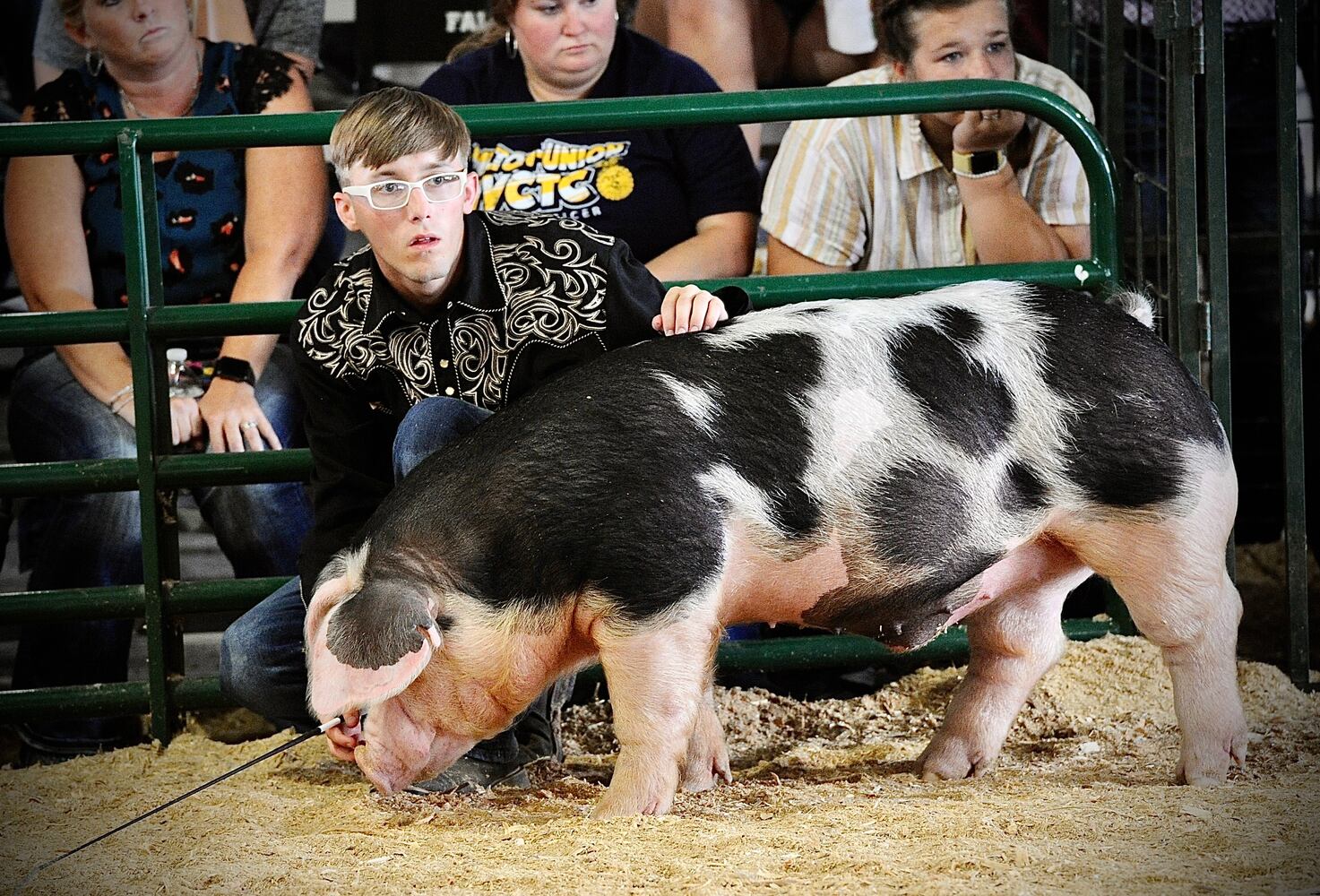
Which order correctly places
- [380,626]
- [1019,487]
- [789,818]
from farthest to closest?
[1019,487] → [789,818] → [380,626]

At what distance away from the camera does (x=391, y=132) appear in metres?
2.18

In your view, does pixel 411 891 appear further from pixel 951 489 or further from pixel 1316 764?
pixel 1316 764

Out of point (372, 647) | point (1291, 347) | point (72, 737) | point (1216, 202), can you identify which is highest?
point (1216, 202)

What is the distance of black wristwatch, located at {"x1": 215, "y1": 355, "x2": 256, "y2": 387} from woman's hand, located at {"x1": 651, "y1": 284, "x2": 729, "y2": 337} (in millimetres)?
1404

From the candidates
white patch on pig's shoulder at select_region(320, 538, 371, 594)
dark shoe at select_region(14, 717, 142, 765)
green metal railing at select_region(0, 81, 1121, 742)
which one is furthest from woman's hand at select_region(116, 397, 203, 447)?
white patch on pig's shoulder at select_region(320, 538, 371, 594)

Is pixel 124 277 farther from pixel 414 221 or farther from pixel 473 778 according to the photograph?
pixel 473 778


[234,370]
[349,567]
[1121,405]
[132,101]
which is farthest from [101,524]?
[1121,405]

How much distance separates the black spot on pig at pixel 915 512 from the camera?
2.04 metres

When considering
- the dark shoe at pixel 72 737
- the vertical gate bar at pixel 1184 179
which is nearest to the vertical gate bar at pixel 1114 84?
the vertical gate bar at pixel 1184 179

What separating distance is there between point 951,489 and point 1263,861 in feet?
2.18

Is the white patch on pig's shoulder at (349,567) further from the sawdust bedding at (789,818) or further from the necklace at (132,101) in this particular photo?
the necklace at (132,101)

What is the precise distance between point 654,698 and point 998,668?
739 mm

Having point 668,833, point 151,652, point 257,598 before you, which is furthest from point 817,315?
point 151,652

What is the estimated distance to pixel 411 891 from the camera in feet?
5.55
